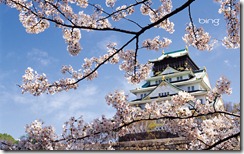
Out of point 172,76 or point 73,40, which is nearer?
point 73,40

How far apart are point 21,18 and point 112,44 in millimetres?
645

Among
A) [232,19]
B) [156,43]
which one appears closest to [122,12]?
[156,43]

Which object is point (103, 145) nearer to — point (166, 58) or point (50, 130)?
point (50, 130)

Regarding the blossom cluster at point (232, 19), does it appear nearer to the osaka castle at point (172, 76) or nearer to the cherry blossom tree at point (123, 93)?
the cherry blossom tree at point (123, 93)

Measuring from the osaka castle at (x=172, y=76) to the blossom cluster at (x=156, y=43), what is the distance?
122cm

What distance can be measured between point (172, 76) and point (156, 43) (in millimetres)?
2600

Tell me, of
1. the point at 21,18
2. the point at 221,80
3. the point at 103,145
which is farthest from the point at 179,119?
the point at 21,18

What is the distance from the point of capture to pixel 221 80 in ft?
5.74

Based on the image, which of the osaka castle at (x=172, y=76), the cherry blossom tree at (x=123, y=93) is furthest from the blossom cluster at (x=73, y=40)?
the osaka castle at (x=172, y=76)

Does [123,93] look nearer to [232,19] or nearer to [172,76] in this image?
[232,19]

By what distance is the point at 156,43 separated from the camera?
7.65ft

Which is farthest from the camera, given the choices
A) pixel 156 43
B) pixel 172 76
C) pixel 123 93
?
pixel 172 76

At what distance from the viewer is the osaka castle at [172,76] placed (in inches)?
151

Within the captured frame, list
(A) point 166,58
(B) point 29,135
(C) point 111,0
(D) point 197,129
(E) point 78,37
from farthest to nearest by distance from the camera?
(A) point 166,58
(C) point 111,0
(E) point 78,37
(D) point 197,129
(B) point 29,135
